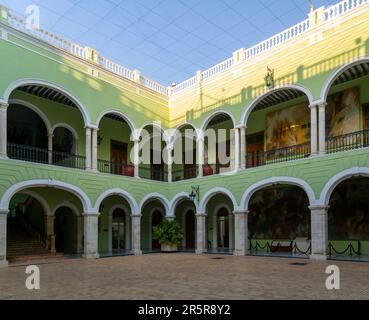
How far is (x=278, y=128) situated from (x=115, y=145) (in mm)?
8951

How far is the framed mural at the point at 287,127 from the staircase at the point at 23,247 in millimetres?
11290

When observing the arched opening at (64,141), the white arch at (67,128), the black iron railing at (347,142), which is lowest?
the black iron railing at (347,142)

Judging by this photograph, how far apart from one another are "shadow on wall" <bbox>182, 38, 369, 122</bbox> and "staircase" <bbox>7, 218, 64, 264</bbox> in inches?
390

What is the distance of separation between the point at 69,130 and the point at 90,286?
11678 millimetres

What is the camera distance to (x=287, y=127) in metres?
17.6

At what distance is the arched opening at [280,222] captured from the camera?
16.7 meters

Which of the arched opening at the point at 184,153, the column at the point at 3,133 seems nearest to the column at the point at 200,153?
the arched opening at the point at 184,153

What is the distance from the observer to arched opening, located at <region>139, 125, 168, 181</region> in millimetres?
21337

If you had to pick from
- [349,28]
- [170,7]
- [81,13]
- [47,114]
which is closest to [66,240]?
[47,114]

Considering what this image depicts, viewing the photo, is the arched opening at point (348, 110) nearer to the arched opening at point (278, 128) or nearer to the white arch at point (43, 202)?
the arched opening at point (278, 128)

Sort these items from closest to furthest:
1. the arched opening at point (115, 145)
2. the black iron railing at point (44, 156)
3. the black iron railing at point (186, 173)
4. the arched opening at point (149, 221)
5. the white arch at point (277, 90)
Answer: the white arch at point (277, 90)
the black iron railing at point (44, 156)
the arched opening at point (115, 145)
the black iron railing at point (186, 173)
the arched opening at point (149, 221)

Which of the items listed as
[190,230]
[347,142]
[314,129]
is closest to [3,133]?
[314,129]

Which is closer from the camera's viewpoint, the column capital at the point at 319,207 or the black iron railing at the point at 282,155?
the column capital at the point at 319,207

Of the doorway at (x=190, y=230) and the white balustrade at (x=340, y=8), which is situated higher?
the white balustrade at (x=340, y=8)
